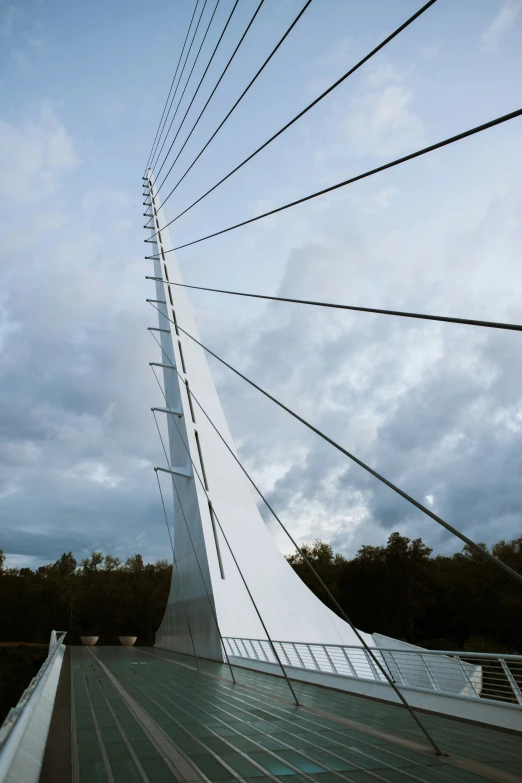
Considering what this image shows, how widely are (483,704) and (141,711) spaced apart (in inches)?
142

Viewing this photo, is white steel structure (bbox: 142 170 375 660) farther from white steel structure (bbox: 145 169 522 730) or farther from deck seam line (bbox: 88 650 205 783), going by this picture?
deck seam line (bbox: 88 650 205 783)

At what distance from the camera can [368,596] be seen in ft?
123

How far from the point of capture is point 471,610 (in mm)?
33156

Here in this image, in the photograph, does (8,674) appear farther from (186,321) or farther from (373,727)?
(373,727)

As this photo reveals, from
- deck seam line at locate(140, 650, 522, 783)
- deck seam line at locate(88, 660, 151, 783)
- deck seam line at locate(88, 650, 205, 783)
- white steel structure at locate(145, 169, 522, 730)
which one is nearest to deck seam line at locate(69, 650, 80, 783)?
deck seam line at locate(88, 660, 151, 783)

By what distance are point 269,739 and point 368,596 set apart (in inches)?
1319

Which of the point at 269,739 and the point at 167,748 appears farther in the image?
the point at 269,739

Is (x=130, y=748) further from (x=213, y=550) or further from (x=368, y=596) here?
(x=368, y=596)

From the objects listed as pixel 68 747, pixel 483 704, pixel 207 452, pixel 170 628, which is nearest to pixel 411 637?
pixel 170 628

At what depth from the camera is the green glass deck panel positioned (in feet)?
14.5

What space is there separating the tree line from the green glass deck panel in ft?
68.6

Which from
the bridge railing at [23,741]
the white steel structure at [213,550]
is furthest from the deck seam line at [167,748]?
the white steel structure at [213,550]

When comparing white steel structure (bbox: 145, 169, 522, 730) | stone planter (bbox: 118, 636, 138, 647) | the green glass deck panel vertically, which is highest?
white steel structure (bbox: 145, 169, 522, 730)

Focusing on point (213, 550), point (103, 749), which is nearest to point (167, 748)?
point (103, 749)
